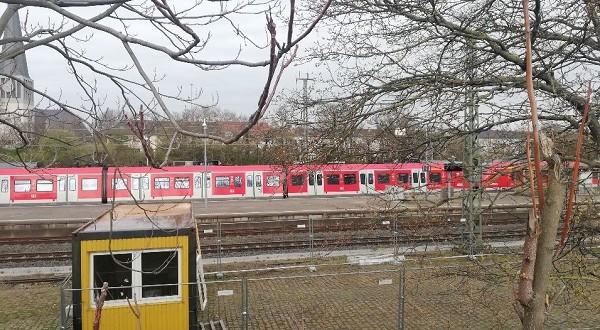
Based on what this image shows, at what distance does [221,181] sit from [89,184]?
8.38 metres

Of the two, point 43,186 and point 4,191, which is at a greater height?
point 43,186

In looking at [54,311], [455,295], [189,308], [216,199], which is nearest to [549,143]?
[189,308]

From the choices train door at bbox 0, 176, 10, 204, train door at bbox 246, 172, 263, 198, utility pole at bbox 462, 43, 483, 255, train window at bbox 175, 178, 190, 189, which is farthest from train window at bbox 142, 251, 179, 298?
train door at bbox 0, 176, 10, 204

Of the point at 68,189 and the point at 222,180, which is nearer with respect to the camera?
the point at 68,189

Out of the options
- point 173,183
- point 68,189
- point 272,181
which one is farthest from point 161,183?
point 272,181

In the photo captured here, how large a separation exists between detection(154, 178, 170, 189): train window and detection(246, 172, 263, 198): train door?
538 centimetres

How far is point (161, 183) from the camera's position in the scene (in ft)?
106

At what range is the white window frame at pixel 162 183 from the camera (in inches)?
1261

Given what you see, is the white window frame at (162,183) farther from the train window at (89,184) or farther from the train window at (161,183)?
the train window at (89,184)

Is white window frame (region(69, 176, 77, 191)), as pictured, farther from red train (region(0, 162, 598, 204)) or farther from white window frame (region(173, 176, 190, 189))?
white window frame (region(173, 176, 190, 189))

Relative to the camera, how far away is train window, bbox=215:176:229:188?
34.1 meters

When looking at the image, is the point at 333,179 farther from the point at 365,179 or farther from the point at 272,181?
the point at 272,181

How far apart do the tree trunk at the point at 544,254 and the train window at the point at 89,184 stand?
33.9 metres

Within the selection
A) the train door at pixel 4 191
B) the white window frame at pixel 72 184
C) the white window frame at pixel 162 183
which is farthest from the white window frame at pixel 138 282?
the train door at pixel 4 191
